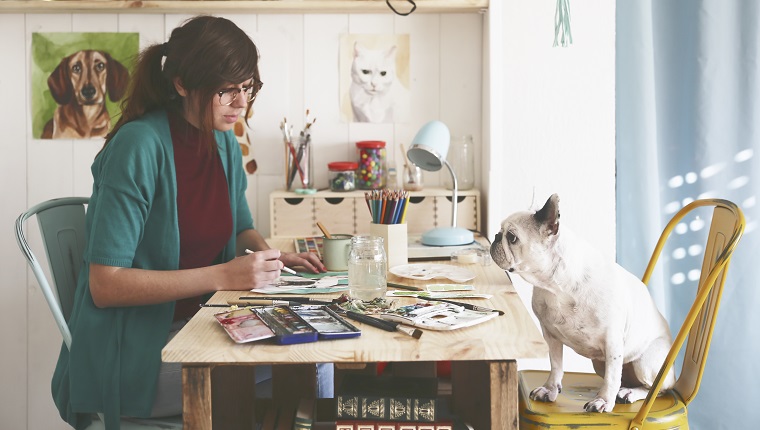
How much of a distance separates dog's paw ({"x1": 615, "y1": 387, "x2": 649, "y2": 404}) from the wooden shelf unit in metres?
1.07

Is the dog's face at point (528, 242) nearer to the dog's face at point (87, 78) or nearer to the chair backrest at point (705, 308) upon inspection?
the chair backrest at point (705, 308)

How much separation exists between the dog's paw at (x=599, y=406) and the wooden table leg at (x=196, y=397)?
2.39ft

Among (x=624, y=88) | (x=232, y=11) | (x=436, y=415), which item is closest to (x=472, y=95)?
(x=624, y=88)

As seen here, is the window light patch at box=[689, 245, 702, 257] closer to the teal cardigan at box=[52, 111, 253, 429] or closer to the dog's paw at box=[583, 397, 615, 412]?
the dog's paw at box=[583, 397, 615, 412]

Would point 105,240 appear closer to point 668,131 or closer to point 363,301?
point 363,301

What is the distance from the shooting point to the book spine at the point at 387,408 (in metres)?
1.46

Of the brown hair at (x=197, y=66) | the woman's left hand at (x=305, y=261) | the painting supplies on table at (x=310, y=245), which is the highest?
the brown hair at (x=197, y=66)

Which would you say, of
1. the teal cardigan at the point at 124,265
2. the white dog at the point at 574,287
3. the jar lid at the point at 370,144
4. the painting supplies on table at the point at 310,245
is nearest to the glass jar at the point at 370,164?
the jar lid at the point at 370,144

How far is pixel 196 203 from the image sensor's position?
1865mm

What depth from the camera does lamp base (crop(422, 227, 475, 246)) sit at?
7.20 feet

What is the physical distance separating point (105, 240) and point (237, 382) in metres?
0.46

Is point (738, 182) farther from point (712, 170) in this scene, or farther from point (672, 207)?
point (672, 207)

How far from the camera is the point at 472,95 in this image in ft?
8.92

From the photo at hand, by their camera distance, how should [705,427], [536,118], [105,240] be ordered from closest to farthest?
[105,240], [705,427], [536,118]
